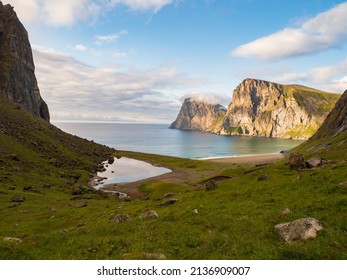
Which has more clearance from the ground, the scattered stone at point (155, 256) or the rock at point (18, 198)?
the scattered stone at point (155, 256)

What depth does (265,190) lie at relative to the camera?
3338cm

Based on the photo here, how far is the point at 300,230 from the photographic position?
17.7 m

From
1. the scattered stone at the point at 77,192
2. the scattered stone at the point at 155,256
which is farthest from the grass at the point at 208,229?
the scattered stone at the point at 77,192

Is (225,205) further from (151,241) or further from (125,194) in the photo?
(125,194)

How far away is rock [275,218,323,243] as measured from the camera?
1717 cm

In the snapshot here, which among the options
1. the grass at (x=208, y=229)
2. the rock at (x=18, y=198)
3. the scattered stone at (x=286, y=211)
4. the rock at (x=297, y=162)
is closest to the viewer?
the grass at (x=208, y=229)

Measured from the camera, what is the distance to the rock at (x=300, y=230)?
17172 millimetres

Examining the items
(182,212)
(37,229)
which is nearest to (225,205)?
(182,212)

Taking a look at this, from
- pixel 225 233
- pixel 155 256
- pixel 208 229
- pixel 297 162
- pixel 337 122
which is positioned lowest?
pixel 208 229

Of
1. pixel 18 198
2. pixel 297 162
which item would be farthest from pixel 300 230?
pixel 18 198

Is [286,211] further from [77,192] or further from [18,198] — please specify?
[77,192]

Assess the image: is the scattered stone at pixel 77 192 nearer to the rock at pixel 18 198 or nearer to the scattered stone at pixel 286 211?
the rock at pixel 18 198

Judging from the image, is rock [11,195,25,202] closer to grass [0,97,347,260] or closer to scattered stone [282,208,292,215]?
grass [0,97,347,260]
